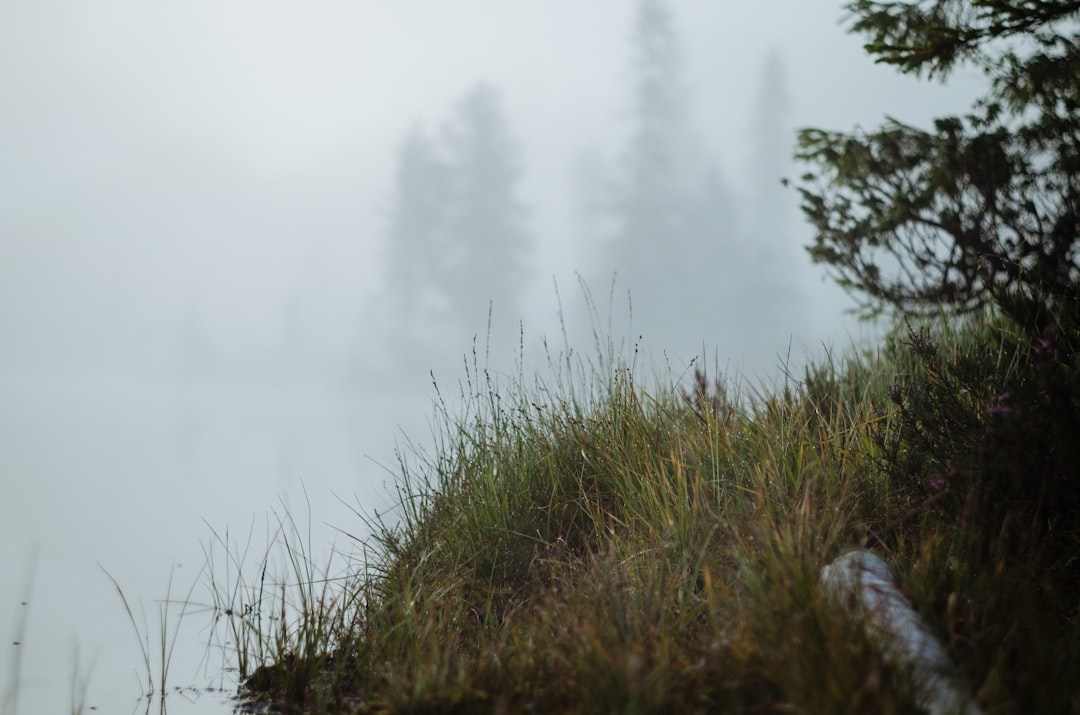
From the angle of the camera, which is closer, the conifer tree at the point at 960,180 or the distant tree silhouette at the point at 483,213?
the conifer tree at the point at 960,180

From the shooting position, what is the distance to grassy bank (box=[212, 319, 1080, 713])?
2.06 m

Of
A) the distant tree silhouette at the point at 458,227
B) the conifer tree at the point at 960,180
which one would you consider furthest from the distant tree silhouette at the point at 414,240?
the conifer tree at the point at 960,180

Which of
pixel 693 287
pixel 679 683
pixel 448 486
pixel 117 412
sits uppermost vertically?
pixel 693 287

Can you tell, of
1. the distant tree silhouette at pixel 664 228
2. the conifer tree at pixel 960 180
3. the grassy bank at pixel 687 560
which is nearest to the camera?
the grassy bank at pixel 687 560

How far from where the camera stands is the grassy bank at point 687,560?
2057 mm

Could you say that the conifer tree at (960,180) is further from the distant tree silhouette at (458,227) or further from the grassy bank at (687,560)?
the distant tree silhouette at (458,227)

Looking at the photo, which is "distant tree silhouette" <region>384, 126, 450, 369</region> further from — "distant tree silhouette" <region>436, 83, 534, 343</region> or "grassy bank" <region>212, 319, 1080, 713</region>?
"grassy bank" <region>212, 319, 1080, 713</region>

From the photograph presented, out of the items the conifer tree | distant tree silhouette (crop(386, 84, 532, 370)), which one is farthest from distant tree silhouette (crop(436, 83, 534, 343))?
the conifer tree

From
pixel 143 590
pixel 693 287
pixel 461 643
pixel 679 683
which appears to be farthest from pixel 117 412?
pixel 679 683

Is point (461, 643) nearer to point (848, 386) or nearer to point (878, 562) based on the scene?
point (878, 562)

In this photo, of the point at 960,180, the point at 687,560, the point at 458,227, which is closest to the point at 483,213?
the point at 458,227

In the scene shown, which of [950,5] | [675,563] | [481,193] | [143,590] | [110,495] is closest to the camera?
[675,563]

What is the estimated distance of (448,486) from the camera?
4.00m

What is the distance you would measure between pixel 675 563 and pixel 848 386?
3507 mm
